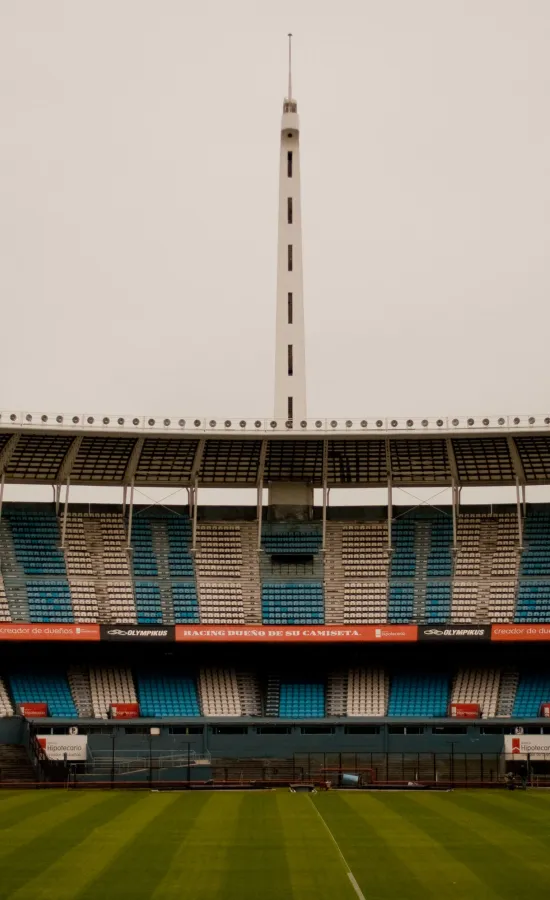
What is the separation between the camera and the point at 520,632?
60062 millimetres

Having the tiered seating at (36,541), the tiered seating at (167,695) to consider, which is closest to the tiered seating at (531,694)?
the tiered seating at (167,695)

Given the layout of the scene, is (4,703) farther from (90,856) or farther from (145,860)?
(145,860)

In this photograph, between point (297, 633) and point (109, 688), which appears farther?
point (109, 688)

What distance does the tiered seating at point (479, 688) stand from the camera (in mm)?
Result: 60938

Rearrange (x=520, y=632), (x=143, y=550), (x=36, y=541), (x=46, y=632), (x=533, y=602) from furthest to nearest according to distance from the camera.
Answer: (x=143, y=550) < (x=36, y=541) < (x=533, y=602) < (x=520, y=632) < (x=46, y=632)

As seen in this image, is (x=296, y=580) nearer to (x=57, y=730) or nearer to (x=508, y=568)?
(x=508, y=568)

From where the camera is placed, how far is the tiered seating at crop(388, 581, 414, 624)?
63156 millimetres

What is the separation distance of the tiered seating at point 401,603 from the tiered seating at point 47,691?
19.4m

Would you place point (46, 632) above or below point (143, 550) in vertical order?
below

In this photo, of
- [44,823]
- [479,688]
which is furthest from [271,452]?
[44,823]

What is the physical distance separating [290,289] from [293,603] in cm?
1966

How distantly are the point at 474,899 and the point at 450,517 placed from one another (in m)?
48.4

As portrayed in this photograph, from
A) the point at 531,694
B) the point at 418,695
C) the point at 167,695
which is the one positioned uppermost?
the point at 531,694

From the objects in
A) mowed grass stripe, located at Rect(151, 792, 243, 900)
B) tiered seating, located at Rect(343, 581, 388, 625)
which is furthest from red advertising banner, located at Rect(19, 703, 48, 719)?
mowed grass stripe, located at Rect(151, 792, 243, 900)
